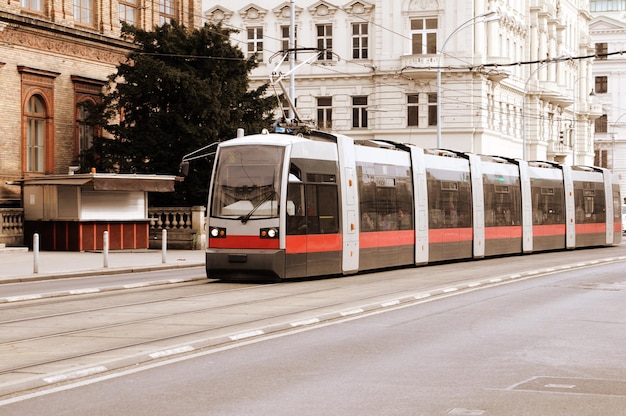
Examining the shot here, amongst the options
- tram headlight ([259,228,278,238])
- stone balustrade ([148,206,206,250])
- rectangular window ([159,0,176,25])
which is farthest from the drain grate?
rectangular window ([159,0,176,25])

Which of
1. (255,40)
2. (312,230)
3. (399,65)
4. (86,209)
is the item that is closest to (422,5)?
(399,65)

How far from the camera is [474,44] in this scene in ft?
221

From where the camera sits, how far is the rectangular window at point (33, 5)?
129 feet

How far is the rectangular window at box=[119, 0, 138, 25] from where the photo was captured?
148 feet

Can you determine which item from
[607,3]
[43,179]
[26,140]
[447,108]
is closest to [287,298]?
[43,179]

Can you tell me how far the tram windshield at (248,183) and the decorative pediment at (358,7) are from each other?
47.8m

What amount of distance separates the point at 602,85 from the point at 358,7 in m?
51.0

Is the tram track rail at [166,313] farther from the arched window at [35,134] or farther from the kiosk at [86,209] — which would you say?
the arched window at [35,134]

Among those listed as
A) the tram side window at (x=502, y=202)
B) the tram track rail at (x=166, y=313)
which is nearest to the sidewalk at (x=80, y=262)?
the tram track rail at (x=166, y=313)

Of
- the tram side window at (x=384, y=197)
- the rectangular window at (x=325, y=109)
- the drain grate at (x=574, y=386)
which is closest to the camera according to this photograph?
the drain grate at (x=574, y=386)

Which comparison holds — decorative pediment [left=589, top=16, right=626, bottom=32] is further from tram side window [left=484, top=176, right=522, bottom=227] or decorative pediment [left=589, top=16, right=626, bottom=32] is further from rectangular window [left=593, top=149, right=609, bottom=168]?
tram side window [left=484, top=176, right=522, bottom=227]

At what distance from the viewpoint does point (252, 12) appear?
72062 millimetres

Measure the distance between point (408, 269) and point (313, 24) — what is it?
43.9 m

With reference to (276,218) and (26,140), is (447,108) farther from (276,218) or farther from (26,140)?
(276,218)
